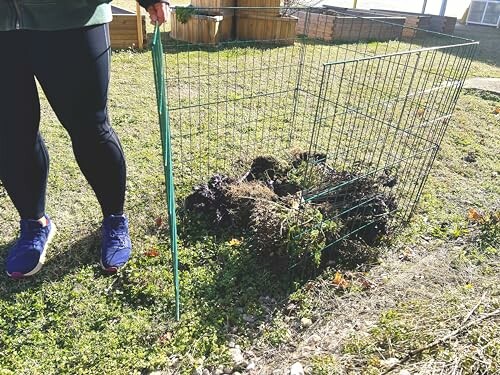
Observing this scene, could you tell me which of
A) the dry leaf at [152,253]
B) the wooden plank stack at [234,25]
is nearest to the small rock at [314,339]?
the dry leaf at [152,253]

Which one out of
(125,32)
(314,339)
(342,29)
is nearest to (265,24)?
(342,29)

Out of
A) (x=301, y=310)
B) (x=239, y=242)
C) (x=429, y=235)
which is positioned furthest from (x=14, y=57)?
(x=429, y=235)

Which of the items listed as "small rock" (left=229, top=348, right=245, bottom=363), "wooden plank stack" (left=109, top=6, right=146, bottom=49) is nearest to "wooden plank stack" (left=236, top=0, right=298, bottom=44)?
"wooden plank stack" (left=109, top=6, right=146, bottom=49)

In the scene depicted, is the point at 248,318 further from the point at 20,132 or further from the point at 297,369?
the point at 20,132

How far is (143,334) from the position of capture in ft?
5.70

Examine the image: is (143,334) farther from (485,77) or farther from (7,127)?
(485,77)

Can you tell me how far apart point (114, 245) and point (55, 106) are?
0.71 m

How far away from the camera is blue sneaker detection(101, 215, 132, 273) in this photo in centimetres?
201

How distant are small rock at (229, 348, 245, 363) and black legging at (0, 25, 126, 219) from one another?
851mm

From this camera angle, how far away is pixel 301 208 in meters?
2.06

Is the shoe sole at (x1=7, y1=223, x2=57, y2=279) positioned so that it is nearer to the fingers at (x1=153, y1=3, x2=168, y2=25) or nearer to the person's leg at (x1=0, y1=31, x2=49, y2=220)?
the person's leg at (x1=0, y1=31, x2=49, y2=220)

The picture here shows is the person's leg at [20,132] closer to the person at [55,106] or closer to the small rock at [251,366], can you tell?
the person at [55,106]

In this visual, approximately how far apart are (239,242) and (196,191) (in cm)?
41

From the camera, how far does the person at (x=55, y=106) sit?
58.5 inches
